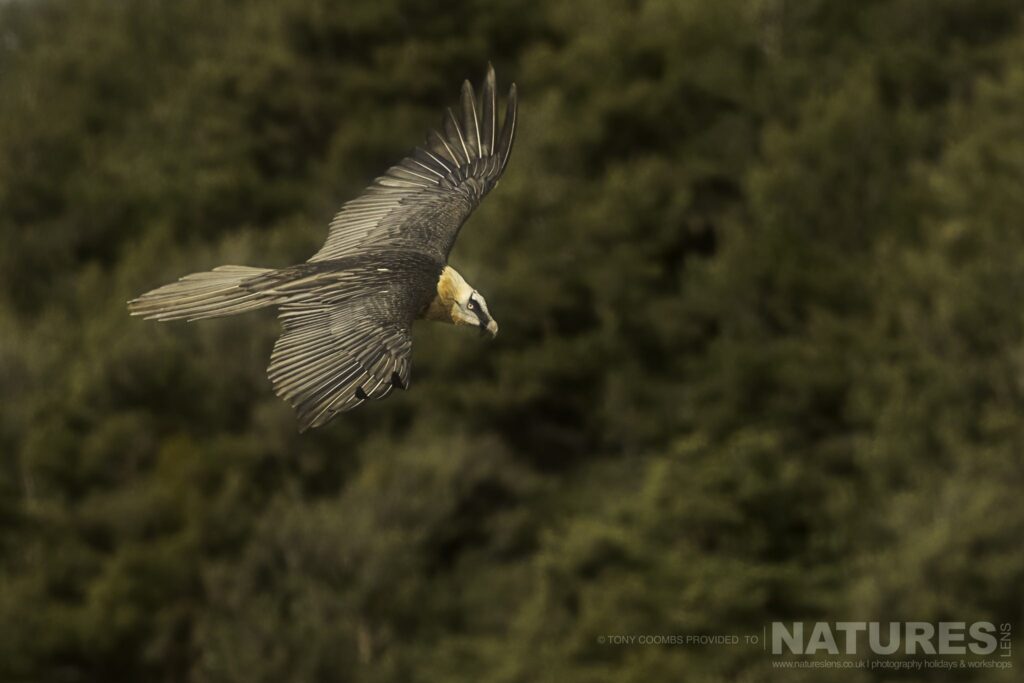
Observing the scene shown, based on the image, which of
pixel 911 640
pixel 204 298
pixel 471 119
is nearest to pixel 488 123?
pixel 471 119

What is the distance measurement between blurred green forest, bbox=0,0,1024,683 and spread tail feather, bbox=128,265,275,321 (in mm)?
18623

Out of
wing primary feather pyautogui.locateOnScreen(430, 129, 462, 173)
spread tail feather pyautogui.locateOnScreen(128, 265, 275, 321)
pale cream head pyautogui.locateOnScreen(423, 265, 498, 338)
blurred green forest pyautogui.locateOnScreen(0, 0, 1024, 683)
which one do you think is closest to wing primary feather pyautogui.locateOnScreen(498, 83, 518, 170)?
wing primary feather pyautogui.locateOnScreen(430, 129, 462, 173)

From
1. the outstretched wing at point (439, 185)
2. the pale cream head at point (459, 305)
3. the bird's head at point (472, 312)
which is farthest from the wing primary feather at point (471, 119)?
the bird's head at point (472, 312)

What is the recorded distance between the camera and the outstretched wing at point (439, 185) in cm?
1234

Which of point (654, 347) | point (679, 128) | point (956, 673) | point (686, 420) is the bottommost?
point (956, 673)

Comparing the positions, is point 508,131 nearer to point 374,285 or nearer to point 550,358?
point 374,285

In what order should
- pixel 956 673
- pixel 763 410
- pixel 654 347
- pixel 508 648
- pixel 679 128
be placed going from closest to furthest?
pixel 956 673
pixel 508 648
pixel 763 410
pixel 654 347
pixel 679 128

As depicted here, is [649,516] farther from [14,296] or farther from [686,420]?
[14,296]

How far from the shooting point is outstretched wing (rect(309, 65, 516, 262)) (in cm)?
1234

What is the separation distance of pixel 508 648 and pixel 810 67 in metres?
20.1

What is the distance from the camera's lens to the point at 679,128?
45125 mm

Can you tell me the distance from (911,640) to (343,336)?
19.7 meters

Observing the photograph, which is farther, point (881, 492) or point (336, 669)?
point (881, 492)

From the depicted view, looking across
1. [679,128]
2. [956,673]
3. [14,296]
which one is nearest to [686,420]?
[679,128]
